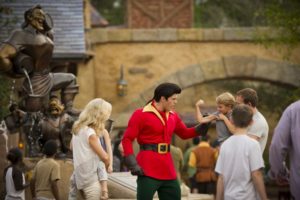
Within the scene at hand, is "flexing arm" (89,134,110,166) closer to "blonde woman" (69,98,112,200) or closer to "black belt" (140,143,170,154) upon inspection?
"blonde woman" (69,98,112,200)


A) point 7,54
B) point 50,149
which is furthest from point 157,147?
point 7,54

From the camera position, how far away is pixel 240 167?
10867mm

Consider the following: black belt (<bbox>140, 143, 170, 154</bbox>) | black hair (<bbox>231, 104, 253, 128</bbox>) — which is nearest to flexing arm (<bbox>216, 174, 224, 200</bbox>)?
black hair (<bbox>231, 104, 253, 128</bbox>)

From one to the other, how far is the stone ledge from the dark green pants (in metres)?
18.7

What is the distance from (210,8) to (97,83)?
75.9ft

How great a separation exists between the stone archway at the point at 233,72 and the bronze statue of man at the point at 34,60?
1430 cm

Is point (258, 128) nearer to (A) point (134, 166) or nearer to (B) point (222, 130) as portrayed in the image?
(B) point (222, 130)

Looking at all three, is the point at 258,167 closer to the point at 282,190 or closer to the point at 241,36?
the point at 282,190

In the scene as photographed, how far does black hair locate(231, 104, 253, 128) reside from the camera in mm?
10938

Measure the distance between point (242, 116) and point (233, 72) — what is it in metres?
20.8

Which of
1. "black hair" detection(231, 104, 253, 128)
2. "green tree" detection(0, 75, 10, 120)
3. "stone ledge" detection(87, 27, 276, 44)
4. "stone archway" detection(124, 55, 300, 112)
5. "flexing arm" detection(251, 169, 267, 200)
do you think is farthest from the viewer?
"stone archway" detection(124, 55, 300, 112)

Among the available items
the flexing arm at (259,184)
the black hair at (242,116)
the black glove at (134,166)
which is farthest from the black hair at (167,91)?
the flexing arm at (259,184)

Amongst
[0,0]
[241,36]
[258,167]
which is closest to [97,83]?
[241,36]

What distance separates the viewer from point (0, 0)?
26484 millimetres
